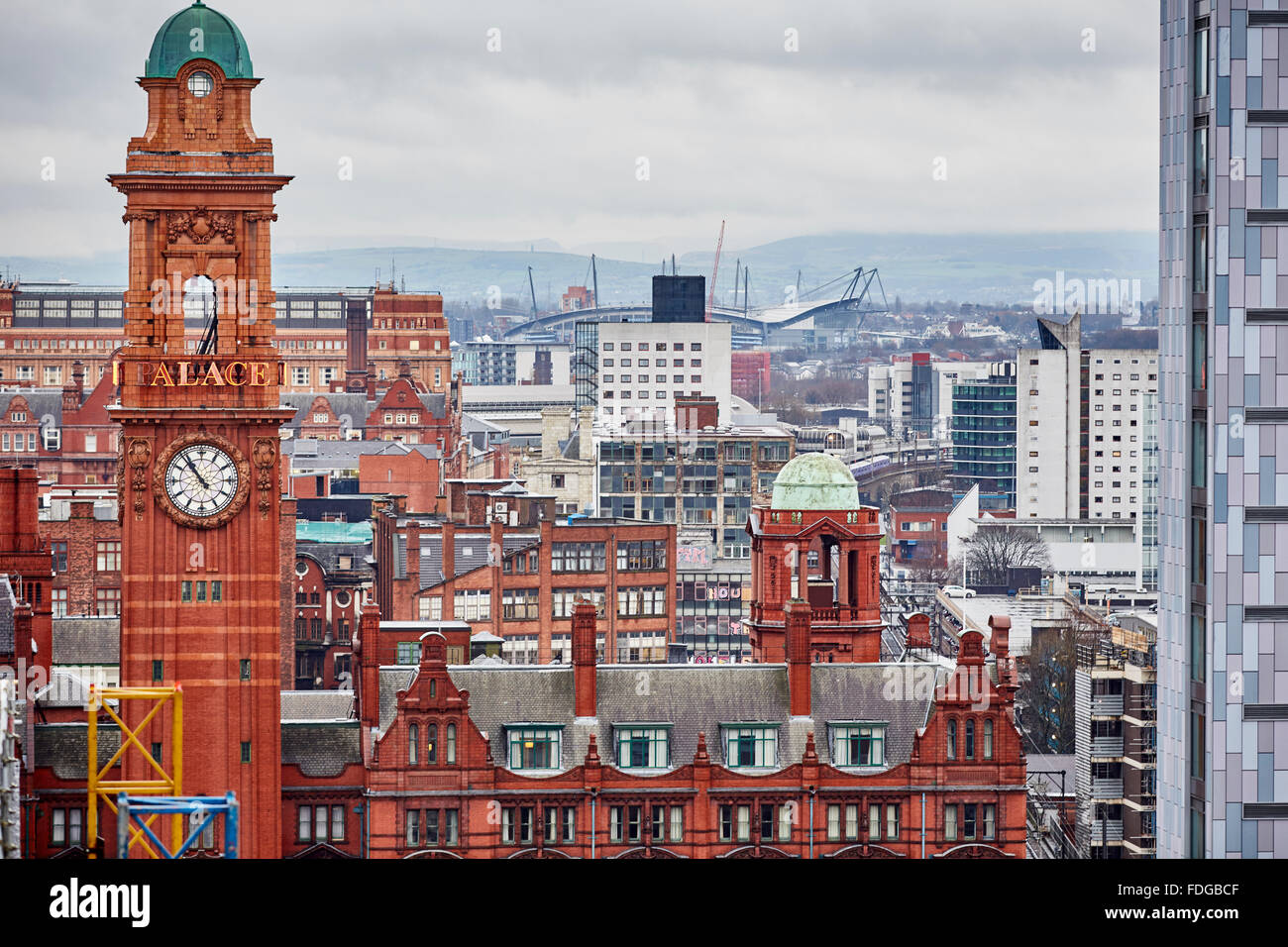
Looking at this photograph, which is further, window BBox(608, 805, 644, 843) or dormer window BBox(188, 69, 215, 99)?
window BBox(608, 805, 644, 843)

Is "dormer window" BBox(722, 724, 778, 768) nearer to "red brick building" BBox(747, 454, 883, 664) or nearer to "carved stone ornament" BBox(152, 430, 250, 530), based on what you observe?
"red brick building" BBox(747, 454, 883, 664)

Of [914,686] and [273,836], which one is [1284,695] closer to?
[914,686]

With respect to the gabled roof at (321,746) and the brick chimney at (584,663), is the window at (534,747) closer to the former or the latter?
the brick chimney at (584,663)

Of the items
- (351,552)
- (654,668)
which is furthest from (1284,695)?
(351,552)

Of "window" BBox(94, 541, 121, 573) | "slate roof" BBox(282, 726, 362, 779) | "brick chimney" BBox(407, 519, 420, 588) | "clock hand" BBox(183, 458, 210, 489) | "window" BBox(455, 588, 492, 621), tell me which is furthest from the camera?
"window" BBox(94, 541, 121, 573)

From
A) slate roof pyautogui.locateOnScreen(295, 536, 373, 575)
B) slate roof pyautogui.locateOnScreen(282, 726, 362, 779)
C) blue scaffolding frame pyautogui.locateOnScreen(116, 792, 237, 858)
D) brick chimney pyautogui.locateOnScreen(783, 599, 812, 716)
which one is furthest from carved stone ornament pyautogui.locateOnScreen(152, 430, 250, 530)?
slate roof pyautogui.locateOnScreen(295, 536, 373, 575)

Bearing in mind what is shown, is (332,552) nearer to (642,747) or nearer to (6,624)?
(6,624)

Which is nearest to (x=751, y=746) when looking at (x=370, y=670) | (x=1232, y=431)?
(x=370, y=670)

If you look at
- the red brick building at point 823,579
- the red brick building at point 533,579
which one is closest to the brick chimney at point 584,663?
the red brick building at point 823,579
